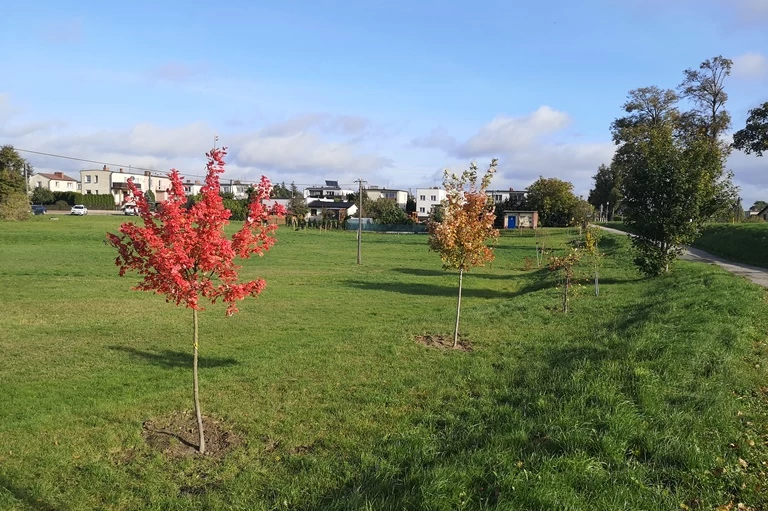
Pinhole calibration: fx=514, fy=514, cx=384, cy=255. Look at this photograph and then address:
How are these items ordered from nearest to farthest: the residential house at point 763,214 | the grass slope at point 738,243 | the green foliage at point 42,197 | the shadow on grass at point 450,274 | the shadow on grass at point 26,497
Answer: the shadow on grass at point 26,497, the grass slope at point 738,243, the shadow on grass at point 450,274, the residential house at point 763,214, the green foliage at point 42,197

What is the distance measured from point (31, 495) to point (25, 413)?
2643 mm

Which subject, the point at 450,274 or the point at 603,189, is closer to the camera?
the point at 450,274

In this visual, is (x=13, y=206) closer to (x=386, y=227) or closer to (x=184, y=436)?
(x=386, y=227)

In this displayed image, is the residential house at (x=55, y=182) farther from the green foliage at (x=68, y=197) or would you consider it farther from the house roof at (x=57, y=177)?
the green foliage at (x=68, y=197)

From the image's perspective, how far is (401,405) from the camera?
7.83 metres

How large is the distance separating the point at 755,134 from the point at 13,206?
71.8m

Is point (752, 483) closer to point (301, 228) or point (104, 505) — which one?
point (104, 505)

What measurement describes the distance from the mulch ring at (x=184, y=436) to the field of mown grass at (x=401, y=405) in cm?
18

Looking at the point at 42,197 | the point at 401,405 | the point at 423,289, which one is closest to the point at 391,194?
the point at 42,197

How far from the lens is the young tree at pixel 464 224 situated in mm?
12102

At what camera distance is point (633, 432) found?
5.40 m

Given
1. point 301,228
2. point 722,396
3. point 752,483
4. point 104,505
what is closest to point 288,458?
point 104,505

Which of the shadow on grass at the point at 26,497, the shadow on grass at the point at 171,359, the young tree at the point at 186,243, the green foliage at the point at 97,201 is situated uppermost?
the green foliage at the point at 97,201

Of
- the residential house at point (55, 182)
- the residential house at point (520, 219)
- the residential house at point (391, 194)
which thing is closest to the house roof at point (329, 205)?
the residential house at point (391, 194)
